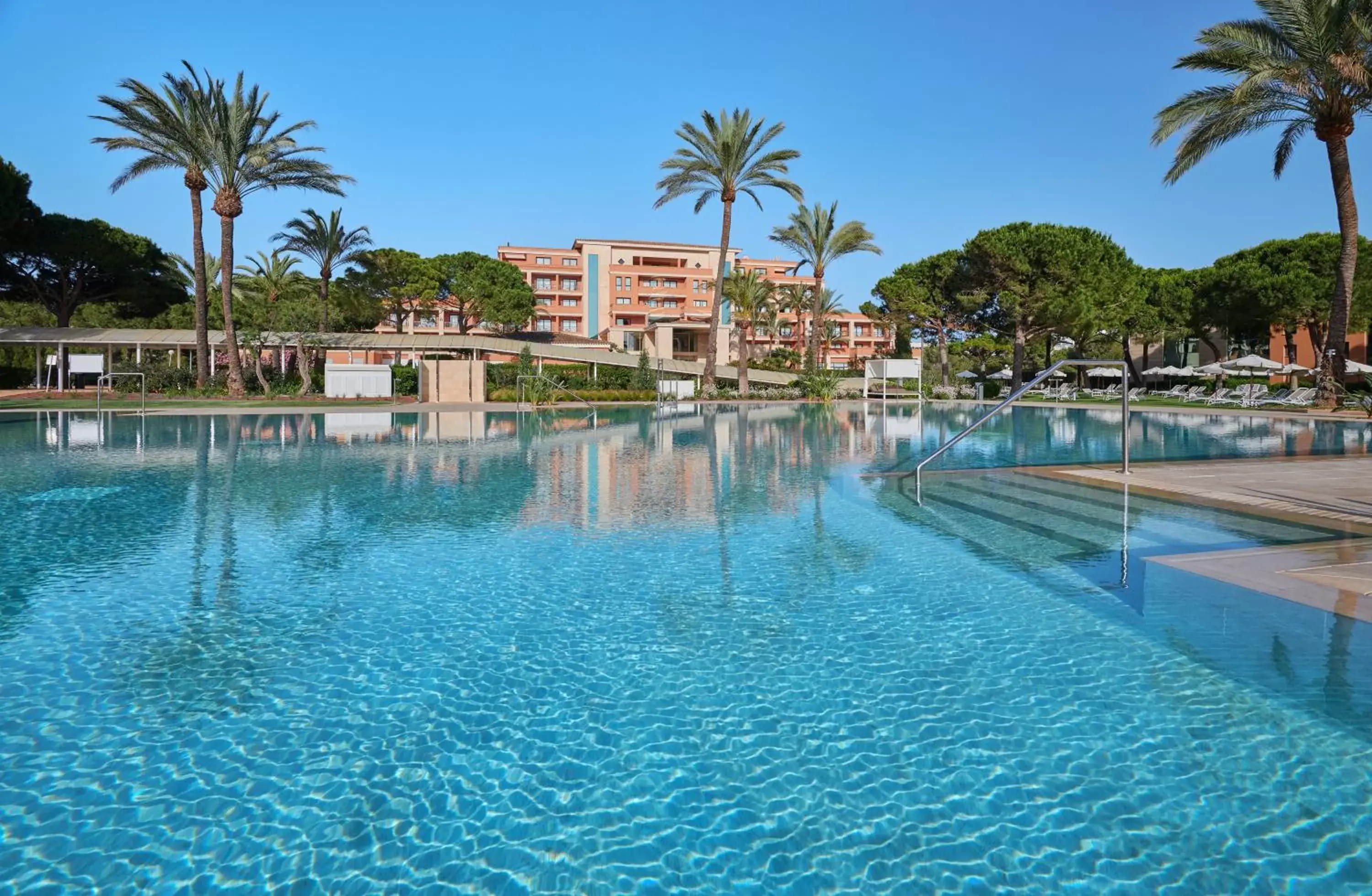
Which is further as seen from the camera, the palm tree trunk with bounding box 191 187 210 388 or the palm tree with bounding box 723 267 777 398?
the palm tree with bounding box 723 267 777 398

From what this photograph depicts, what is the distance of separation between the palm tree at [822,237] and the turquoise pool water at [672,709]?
35771 millimetres

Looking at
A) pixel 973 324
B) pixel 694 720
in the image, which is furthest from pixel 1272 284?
pixel 694 720

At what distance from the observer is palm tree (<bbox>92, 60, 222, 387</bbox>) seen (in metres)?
28.6

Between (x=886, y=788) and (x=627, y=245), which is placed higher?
(x=627, y=245)

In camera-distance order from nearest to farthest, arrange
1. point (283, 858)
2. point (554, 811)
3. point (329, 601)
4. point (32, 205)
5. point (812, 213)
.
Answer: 1. point (283, 858)
2. point (554, 811)
3. point (329, 601)
4. point (32, 205)
5. point (812, 213)

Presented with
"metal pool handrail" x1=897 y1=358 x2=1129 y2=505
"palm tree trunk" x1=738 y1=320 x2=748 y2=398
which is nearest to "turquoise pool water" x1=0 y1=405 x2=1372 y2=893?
"metal pool handrail" x1=897 y1=358 x2=1129 y2=505

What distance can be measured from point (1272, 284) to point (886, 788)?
47.3m

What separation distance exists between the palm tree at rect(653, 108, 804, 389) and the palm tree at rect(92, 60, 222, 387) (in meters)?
17.9

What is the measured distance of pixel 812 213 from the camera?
42438mm

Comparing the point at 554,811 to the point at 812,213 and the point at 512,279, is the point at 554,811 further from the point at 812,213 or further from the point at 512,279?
the point at 512,279

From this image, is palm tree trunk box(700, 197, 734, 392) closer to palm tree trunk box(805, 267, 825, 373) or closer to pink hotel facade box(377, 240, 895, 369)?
palm tree trunk box(805, 267, 825, 373)

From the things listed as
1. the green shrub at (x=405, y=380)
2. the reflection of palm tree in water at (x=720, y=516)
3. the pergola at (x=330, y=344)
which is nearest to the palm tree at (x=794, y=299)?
the pergola at (x=330, y=344)

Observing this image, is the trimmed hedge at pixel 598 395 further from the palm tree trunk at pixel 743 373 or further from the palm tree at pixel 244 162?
the palm tree at pixel 244 162

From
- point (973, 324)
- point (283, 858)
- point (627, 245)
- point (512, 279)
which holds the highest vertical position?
point (627, 245)
